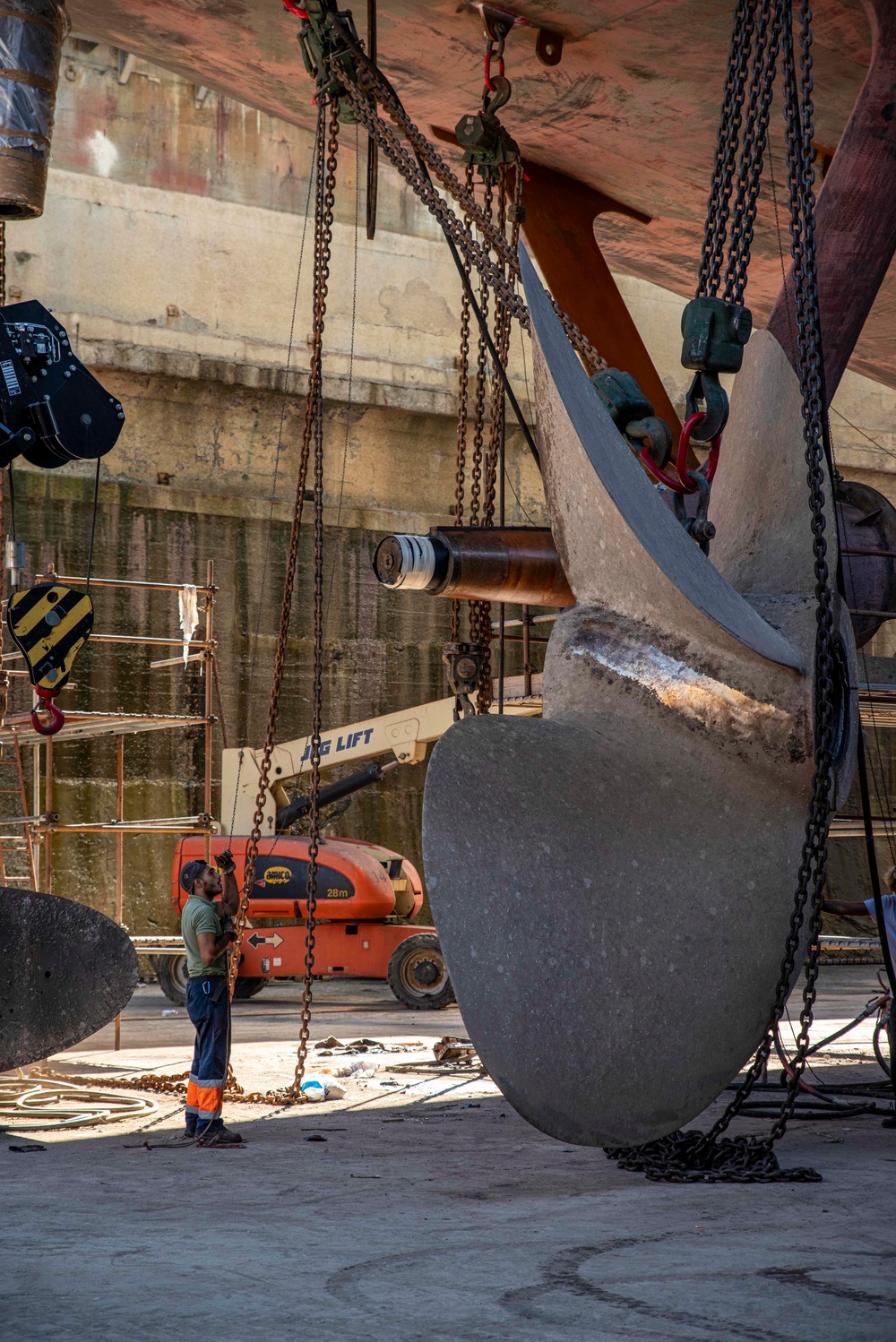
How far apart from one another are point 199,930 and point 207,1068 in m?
0.64

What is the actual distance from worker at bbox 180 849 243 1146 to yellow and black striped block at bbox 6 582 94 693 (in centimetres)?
120

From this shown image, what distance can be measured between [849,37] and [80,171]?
13871 millimetres

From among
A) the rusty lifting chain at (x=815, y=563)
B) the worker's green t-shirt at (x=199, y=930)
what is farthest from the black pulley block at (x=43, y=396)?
the rusty lifting chain at (x=815, y=563)

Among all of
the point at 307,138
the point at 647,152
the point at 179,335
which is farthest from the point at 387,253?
the point at 647,152

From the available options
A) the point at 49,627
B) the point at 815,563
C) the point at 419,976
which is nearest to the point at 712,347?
the point at 815,563

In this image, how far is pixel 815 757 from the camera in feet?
14.7

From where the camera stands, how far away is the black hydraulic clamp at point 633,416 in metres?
5.22

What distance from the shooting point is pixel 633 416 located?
17.5 ft

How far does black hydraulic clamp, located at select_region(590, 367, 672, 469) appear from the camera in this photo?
5223 mm

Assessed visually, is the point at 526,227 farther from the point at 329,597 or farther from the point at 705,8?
the point at 329,597

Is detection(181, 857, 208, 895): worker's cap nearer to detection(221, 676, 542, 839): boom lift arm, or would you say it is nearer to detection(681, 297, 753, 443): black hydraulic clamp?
detection(681, 297, 753, 443): black hydraulic clamp

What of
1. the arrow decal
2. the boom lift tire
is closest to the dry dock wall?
the arrow decal

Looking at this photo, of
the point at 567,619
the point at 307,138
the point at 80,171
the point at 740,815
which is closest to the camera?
the point at 740,815

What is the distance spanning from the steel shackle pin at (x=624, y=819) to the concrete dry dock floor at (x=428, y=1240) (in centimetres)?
48
